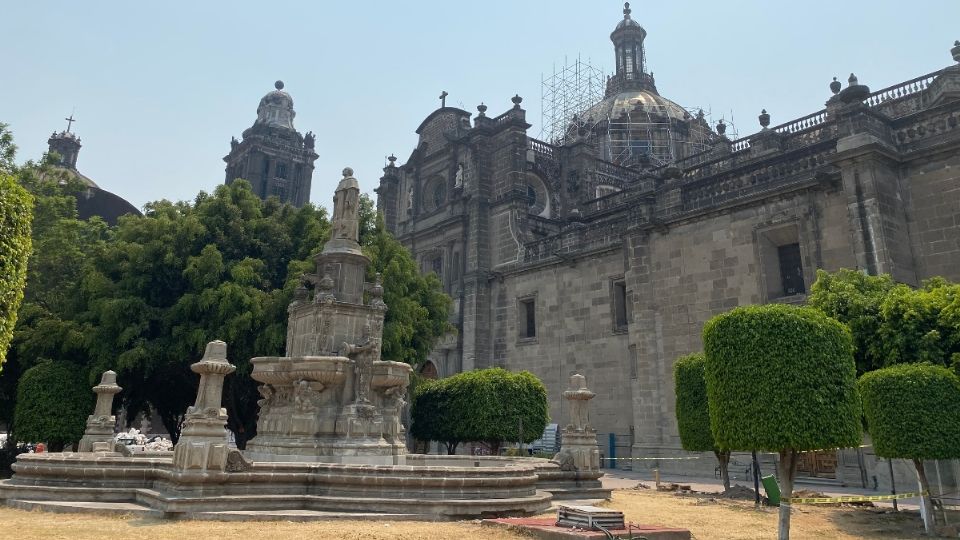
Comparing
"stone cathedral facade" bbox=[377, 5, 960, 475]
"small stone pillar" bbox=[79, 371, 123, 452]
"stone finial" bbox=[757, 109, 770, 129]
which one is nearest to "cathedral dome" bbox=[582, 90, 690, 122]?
"stone cathedral facade" bbox=[377, 5, 960, 475]

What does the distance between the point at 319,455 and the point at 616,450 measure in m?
16.6

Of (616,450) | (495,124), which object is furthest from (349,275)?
(495,124)

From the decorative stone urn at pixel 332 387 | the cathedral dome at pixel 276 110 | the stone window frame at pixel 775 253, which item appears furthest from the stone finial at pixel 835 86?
the cathedral dome at pixel 276 110

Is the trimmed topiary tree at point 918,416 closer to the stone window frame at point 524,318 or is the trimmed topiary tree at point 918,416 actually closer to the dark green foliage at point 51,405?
the stone window frame at point 524,318

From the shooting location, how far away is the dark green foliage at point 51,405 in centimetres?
1858

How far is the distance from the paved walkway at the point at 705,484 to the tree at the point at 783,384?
6123 millimetres

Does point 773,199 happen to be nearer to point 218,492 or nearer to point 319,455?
point 319,455

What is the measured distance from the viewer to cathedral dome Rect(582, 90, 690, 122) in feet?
149

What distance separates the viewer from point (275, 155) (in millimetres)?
72125

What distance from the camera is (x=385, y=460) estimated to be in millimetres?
11781

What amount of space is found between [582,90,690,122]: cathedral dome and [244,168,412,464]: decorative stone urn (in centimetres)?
3601

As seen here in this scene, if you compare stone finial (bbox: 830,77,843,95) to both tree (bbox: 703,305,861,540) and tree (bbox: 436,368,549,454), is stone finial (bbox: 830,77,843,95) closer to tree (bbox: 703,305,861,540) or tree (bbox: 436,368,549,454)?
tree (bbox: 436,368,549,454)

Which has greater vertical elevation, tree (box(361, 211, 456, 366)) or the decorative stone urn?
tree (box(361, 211, 456, 366))

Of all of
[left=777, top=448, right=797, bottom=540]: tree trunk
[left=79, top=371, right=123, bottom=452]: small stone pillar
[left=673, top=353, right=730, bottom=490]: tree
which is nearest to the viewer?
[left=777, top=448, right=797, bottom=540]: tree trunk
